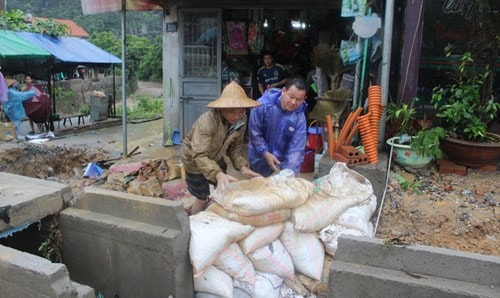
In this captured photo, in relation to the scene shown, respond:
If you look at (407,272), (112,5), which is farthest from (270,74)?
(407,272)

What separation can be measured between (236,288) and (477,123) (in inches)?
123

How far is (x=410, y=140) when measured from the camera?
4.46 metres

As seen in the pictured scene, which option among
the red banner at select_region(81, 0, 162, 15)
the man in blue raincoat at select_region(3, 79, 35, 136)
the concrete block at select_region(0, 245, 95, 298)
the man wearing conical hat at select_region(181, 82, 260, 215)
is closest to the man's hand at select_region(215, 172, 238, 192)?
the man wearing conical hat at select_region(181, 82, 260, 215)

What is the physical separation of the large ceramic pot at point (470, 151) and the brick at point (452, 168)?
0.08 m

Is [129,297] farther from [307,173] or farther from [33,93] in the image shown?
[33,93]

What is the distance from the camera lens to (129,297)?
10.5 feet

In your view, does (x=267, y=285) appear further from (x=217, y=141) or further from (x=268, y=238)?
(x=217, y=141)

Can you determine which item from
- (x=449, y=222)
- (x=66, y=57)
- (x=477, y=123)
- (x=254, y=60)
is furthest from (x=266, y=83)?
(x=66, y=57)

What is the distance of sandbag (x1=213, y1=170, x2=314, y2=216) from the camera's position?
2961 mm

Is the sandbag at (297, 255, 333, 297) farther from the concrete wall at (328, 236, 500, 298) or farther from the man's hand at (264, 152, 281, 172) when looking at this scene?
the man's hand at (264, 152, 281, 172)

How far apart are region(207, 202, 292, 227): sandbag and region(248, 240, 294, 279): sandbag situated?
203mm

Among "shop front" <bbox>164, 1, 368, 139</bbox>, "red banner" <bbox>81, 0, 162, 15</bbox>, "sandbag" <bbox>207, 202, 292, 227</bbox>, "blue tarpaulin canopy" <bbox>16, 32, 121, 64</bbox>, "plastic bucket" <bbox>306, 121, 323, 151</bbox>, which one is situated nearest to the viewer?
"sandbag" <bbox>207, 202, 292, 227</bbox>

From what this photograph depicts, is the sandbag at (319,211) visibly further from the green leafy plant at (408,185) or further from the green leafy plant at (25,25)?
the green leafy plant at (25,25)

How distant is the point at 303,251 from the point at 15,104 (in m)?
9.70
